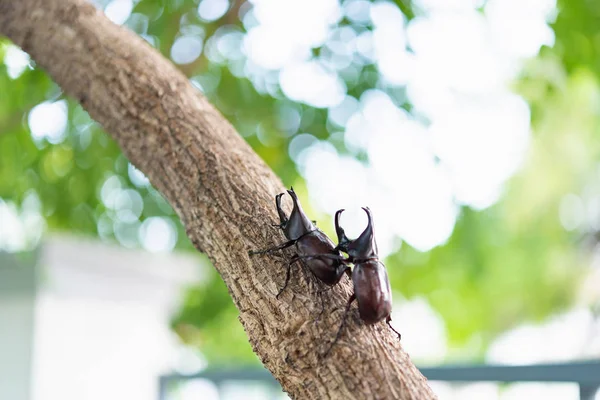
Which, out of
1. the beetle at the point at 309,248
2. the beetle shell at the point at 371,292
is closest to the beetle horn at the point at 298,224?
the beetle at the point at 309,248

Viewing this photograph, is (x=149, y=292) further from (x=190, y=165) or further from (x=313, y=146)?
(x=190, y=165)

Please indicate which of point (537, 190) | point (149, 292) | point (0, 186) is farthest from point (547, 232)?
point (0, 186)

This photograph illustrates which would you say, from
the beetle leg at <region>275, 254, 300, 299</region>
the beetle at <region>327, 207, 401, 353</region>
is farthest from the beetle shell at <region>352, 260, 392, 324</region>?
the beetle leg at <region>275, 254, 300, 299</region>

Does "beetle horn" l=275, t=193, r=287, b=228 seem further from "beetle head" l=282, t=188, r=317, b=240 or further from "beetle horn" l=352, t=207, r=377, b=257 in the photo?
"beetle horn" l=352, t=207, r=377, b=257

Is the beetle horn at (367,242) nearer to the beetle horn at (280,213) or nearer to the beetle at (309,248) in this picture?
the beetle at (309,248)

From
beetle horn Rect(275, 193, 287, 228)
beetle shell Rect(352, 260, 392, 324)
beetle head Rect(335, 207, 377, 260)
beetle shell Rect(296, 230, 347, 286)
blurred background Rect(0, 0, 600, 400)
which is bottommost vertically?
beetle shell Rect(352, 260, 392, 324)
